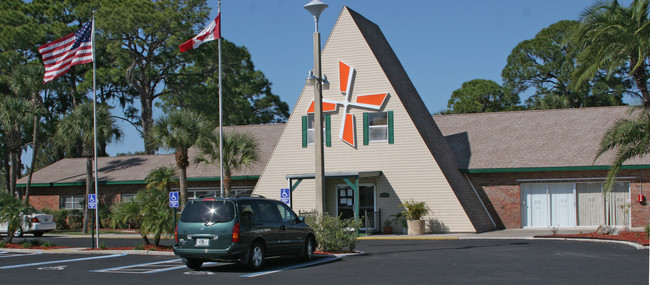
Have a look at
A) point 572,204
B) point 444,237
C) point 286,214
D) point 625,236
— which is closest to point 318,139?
point 286,214

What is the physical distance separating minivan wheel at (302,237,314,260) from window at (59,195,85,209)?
25.9 metres

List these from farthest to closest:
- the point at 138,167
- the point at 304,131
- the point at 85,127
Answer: the point at 138,167 < the point at 85,127 < the point at 304,131

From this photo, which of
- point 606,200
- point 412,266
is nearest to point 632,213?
point 606,200

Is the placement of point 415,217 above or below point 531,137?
below

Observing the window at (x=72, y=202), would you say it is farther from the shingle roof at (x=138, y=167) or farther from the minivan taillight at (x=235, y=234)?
the minivan taillight at (x=235, y=234)

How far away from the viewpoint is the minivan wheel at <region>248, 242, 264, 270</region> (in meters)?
15.5

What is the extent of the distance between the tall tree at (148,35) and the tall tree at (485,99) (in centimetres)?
2505

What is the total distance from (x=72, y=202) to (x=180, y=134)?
12978 mm

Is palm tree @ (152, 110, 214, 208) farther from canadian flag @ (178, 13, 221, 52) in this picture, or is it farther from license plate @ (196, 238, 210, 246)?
license plate @ (196, 238, 210, 246)

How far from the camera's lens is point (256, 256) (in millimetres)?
15664

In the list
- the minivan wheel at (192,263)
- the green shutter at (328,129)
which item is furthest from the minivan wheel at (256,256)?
the green shutter at (328,129)

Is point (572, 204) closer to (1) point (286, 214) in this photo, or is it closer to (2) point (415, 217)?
(2) point (415, 217)

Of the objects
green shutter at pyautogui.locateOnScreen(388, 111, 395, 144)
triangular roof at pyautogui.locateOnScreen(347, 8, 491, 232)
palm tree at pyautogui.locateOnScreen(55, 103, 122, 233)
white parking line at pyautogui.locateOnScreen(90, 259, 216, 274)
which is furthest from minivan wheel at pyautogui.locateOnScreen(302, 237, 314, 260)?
palm tree at pyautogui.locateOnScreen(55, 103, 122, 233)

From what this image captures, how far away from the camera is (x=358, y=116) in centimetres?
3066
